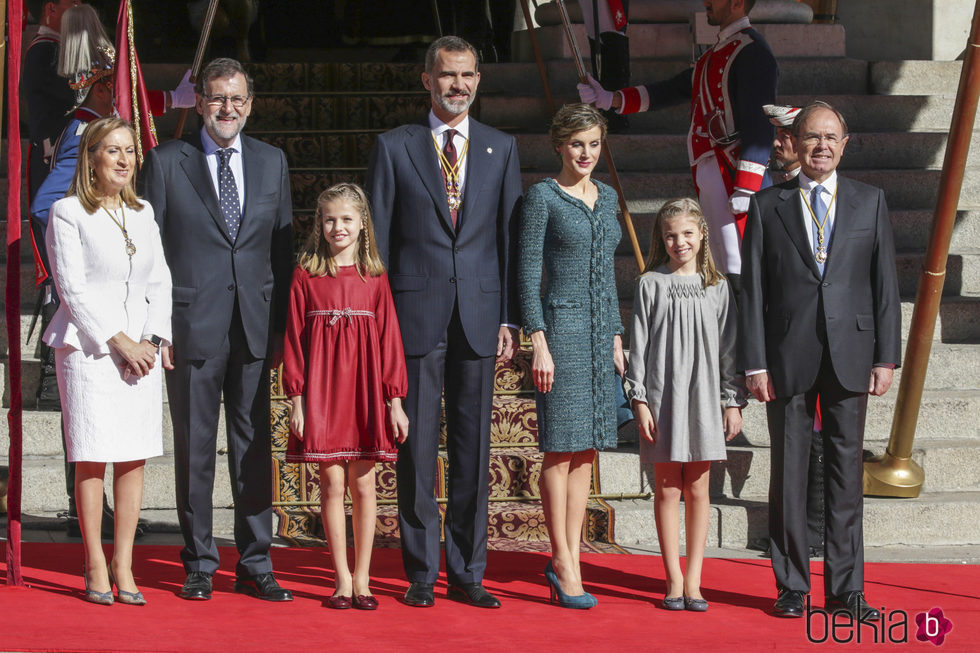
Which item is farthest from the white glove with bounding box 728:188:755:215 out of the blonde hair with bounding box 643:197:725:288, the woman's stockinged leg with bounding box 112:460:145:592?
the woman's stockinged leg with bounding box 112:460:145:592

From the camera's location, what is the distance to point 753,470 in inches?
248

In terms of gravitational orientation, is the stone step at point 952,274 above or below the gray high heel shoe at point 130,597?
above

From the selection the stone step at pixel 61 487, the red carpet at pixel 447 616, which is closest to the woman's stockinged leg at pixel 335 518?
the red carpet at pixel 447 616

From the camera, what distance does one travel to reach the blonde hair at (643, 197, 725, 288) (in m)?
4.96

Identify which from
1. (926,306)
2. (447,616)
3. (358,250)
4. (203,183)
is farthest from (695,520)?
(203,183)

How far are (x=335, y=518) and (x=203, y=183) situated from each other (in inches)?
46.5

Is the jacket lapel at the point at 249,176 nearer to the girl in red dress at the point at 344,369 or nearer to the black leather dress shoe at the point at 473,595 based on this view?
the girl in red dress at the point at 344,369

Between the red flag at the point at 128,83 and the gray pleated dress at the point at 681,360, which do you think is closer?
the gray pleated dress at the point at 681,360

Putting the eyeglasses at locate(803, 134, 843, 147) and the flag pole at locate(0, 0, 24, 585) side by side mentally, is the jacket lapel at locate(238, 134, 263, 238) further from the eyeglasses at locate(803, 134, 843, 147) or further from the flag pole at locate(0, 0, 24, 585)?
the eyeglasses at locate(803, 134, 843, 147)

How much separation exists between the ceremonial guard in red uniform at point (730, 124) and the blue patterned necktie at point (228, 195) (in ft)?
6.76

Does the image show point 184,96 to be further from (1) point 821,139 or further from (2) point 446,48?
(1) point 821,139

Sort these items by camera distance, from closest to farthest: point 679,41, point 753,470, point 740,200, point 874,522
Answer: point 740,200, point 874,522, point 753,470, point 679,41

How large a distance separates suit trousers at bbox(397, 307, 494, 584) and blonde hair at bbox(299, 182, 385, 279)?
0.33 meters

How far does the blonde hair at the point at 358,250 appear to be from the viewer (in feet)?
16.0
